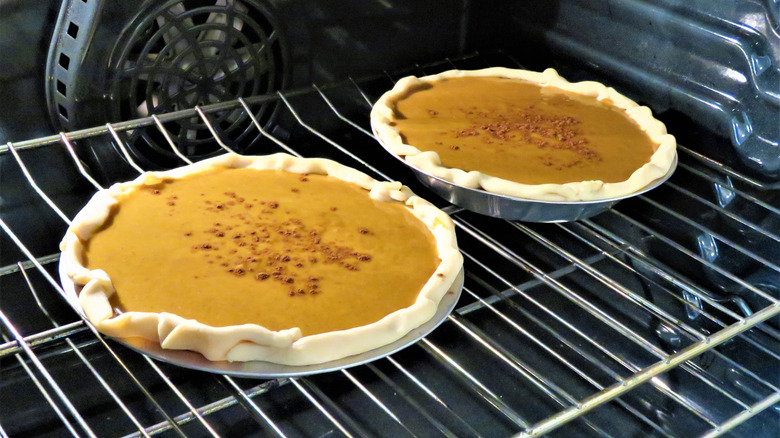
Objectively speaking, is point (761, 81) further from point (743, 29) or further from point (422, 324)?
point (422, 324)

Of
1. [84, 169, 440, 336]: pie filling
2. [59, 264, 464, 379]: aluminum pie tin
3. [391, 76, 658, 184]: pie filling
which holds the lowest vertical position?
[59, 264, 464, 379]: aluminum pie tin

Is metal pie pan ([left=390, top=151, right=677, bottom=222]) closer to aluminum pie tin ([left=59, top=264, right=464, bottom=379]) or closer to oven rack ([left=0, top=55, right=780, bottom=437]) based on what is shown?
oven rack ([left=0, top=55, right=780, bottom=437])

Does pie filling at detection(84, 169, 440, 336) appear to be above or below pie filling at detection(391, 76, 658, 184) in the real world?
below

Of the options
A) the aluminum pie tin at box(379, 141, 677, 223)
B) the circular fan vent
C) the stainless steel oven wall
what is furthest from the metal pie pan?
the circular fan vent

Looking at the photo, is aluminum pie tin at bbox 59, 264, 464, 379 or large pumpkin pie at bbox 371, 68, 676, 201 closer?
aluminum pie tin at bbox 59, 264, 464, 379

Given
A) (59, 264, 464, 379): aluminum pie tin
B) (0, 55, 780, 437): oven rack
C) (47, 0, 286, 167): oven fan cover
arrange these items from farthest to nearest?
(47, 0, 286, 167): oven fan cover
(0, 55, 780, 437): oven rack
(59, 264, 464, 379): aluminum pie tin

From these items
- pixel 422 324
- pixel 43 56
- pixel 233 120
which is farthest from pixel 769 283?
pixel 43 56

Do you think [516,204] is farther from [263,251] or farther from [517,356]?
[263,251]
